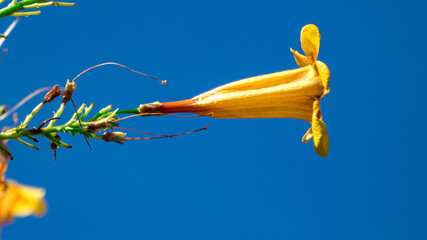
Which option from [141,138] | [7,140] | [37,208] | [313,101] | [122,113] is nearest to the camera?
[37,208]

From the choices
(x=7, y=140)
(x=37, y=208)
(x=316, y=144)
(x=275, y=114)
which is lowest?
(x=37, y=208)

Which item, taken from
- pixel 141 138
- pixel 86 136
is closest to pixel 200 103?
pixel 141 138

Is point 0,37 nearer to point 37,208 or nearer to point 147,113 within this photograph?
point 147,113

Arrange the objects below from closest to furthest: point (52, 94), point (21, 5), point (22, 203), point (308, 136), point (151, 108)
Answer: point (22, 203), point (21, 5), point (52, 94), point (151, 108), point (308, 136)

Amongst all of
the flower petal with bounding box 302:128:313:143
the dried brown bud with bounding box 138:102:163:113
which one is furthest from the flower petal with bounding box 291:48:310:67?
the dried brown bud with bounding box 138:102:163:113

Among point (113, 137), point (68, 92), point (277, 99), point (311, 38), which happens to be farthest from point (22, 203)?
point (311, 38)

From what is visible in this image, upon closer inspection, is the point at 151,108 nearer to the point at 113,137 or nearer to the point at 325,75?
the point at 113,137
